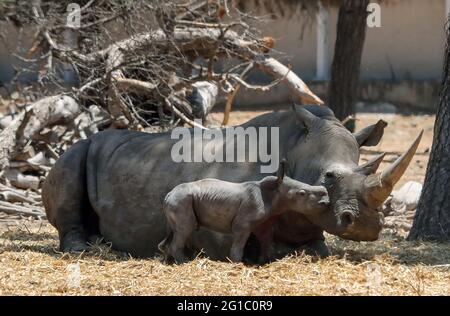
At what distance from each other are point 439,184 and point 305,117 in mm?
1815

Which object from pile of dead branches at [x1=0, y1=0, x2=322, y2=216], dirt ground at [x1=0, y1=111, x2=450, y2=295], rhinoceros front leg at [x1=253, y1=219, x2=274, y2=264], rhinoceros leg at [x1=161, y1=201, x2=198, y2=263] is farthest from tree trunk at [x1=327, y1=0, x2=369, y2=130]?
rhinoceros leg at [x1=161, y1=201, x2=198, y2=263]

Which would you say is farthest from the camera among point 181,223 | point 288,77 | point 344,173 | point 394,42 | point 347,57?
point 394,42

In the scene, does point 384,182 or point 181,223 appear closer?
point 384,182

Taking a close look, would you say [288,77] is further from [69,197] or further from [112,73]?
[69,197]

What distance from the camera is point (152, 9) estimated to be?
45.6 feet

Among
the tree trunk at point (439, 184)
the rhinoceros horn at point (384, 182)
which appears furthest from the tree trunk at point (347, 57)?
the rhinoceros horn at point (384, 182)

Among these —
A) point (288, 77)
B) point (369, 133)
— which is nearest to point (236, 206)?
point (369, 133)

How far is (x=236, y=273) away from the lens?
7047 mm

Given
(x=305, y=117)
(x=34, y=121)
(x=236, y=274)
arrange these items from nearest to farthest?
(x=236, y=274) < (x=305, y=117) < (x=34, y=121)

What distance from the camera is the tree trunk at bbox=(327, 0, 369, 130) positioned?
16.3 meters

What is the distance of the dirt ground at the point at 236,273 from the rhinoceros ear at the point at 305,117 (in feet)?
3.31

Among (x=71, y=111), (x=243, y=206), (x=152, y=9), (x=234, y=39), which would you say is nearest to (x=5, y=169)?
(x=71, y=111)

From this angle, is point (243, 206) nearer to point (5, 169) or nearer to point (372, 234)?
point (372, 234)

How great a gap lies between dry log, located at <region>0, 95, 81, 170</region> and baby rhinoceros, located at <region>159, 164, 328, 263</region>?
5.65m
